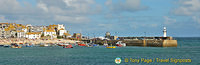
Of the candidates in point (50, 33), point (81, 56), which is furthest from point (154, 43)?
point (50, 33)

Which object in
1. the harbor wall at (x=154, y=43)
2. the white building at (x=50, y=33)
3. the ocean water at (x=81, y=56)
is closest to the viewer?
the ocean water at (x=81, y=56)

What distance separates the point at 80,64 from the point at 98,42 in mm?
A: 95872

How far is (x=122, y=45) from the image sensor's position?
414 feet

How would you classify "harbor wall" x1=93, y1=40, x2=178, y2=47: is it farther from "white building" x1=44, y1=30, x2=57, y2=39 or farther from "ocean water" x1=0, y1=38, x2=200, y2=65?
"white building" x1=44, y1=30, x2=57, y2=39

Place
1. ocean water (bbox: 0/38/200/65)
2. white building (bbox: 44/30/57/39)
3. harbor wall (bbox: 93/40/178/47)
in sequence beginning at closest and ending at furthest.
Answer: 1. ocean water (bbox: 0/38/200/65)
2. harbor wall (bbox: 93/40/178/47)
3. white building (bbox: 44/30/57/39)

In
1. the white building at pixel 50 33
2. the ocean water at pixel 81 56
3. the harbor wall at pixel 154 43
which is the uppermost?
the white building at pixel 50 33

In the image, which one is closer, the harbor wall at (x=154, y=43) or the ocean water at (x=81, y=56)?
the ocean water at (x=81, y=56)

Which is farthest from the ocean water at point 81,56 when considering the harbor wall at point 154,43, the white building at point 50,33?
the white building at point 50,33

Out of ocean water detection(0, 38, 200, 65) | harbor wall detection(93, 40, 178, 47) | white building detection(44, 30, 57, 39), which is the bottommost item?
ocean water detection(0, 38, 200, 65)

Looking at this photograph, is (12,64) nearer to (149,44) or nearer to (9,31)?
(149,44)

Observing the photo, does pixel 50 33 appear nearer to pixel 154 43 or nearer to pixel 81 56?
pixel 154 43

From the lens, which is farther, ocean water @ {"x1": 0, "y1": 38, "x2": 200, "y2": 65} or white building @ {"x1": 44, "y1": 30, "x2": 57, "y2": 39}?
white building @ {"x1": 44, "y1": 30, "x2": 57, "y2": 39}

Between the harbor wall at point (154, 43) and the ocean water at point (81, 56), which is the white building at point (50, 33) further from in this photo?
the ocean water at point (81, 56)

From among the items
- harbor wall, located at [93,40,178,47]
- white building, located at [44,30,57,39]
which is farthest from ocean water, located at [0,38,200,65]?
white building, located at [44,30,57,39]
